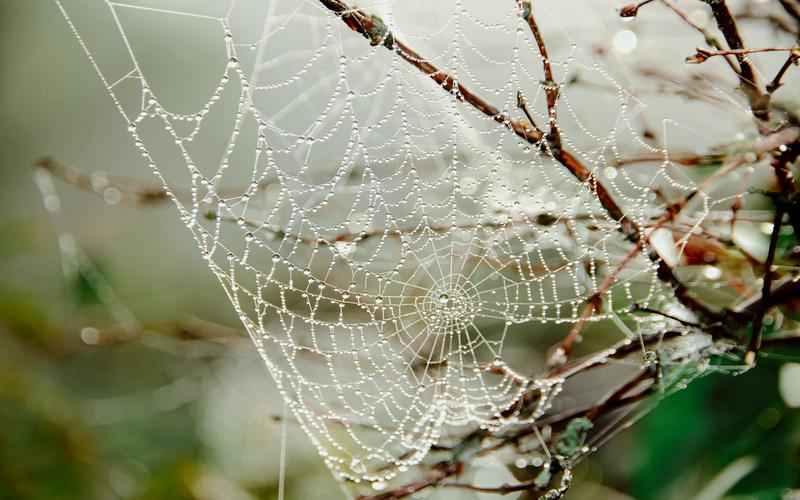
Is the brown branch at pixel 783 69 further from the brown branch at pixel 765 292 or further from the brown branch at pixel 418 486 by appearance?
the brown branch at pixel 418 486

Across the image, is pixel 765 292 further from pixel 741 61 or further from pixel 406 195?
pixel 406 195

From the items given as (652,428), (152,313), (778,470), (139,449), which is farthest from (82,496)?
(778,470)

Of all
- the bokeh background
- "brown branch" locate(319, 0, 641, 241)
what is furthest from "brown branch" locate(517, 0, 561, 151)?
the bokeh background

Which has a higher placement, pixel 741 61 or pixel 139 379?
pixel 741 61

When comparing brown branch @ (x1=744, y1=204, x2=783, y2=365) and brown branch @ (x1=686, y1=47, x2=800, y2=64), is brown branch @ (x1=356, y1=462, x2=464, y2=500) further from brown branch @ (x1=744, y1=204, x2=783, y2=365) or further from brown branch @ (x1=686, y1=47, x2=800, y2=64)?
brown branch @ (x1=686, y1=47, x2=800, y2=64)

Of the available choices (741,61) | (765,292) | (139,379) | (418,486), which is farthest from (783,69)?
(139,379)

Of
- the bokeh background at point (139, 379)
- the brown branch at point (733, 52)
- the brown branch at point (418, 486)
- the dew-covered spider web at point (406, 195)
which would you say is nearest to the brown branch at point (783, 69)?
the brown branch at point (733, 52)
